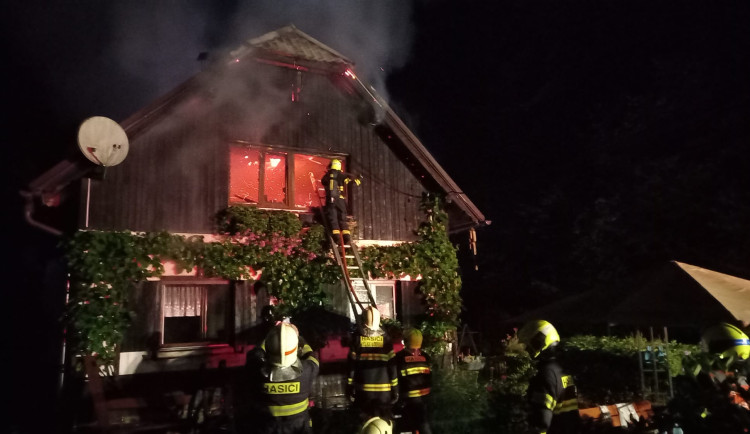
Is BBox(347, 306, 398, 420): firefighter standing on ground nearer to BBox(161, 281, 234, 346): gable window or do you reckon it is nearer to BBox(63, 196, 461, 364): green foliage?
BBox(63, 196, 461, 364): green foliage

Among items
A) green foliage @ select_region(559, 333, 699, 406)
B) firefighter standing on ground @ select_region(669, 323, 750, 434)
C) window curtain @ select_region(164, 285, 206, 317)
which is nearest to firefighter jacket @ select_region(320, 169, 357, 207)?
window curtain @ select_region(164, 285, 206, 317)

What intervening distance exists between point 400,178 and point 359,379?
569cm

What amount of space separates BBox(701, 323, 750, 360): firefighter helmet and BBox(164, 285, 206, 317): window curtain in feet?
25.2

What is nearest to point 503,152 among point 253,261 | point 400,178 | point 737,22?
point 737,22

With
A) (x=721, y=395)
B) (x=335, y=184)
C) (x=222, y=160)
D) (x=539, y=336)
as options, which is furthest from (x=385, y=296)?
(x=721, y=395)

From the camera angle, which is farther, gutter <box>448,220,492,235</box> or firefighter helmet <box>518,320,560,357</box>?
gutter <box>448,220,492,235</box>

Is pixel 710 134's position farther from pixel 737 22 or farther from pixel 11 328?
pixel 11 328

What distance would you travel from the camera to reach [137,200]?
8.94 m

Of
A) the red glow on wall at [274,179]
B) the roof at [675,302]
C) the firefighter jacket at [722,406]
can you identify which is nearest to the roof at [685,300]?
the roof at [675,302]

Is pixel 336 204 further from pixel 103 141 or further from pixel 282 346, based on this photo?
pixel 282 346

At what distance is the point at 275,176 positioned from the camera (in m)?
12.6

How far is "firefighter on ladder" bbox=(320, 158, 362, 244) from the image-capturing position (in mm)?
9961

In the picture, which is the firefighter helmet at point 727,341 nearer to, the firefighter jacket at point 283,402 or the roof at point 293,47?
the firefighter jacket at point 283,402

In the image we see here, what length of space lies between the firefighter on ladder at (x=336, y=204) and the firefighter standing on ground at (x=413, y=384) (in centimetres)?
336
